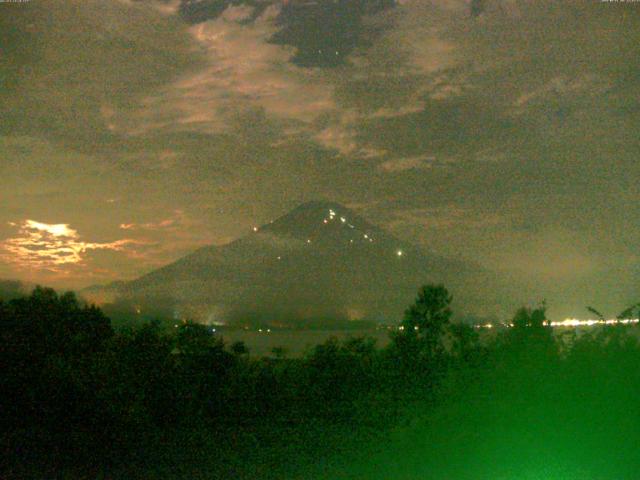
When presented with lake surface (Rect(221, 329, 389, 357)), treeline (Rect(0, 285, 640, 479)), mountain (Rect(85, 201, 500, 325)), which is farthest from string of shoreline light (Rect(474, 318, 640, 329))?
mountain (Rect(85, 201, 500, 325))

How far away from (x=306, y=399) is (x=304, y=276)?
1080cm

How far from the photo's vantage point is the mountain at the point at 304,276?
18.4 m

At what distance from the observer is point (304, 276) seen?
22438mm

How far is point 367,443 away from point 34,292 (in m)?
6.90

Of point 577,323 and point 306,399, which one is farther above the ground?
point 577,323

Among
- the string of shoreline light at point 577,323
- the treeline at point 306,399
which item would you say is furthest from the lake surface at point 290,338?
the string of shoreline light at point 577,323

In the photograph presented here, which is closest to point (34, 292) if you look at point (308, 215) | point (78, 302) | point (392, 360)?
point (78, 302)

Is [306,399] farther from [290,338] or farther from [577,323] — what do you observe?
[577,323]

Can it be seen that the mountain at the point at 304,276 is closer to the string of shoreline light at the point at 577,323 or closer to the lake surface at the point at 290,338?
the lake surface at the point at 290,338

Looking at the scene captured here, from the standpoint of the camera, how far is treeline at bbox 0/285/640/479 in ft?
29.2

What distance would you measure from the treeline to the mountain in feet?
13.4

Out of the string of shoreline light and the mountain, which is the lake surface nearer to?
the mountain

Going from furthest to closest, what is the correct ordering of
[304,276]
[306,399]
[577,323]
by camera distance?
[304,276] → [577,323] → [306,399]

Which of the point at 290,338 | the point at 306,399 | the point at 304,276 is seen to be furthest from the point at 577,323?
the point at 304,276
